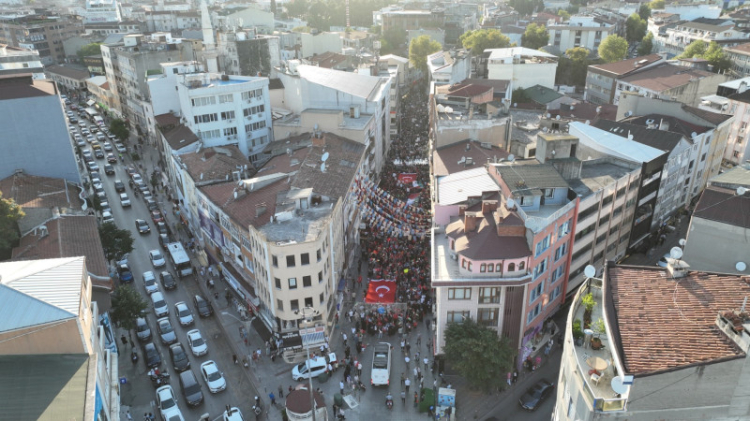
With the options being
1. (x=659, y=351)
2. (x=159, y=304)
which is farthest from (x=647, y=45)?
(x=659, y=351)

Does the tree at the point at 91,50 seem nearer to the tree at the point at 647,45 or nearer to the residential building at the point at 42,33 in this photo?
the residential building at the point at 42,33

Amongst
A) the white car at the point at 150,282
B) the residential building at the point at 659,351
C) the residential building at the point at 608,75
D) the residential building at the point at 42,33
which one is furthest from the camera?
the residential building at the point at 42,33

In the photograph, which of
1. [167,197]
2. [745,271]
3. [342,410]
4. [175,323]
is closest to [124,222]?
[167,197]

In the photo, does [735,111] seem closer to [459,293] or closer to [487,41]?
[459,293]

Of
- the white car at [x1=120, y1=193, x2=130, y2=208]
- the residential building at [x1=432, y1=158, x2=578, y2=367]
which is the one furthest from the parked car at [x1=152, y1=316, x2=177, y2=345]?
the white car at [x1=120, y1=193, x2=130, y2=208]

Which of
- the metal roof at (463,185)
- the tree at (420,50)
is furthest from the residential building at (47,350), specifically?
the tree at (420,50)

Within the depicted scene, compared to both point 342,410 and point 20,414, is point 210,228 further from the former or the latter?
point 20,414
